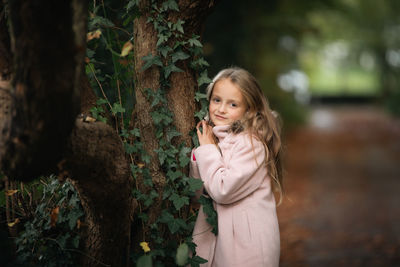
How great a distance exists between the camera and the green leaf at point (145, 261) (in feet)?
6.68

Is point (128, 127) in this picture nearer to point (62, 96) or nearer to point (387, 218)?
point (62, 96)

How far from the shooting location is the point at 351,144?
13086mm

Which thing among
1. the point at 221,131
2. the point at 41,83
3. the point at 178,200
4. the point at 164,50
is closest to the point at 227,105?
the point at 221,131

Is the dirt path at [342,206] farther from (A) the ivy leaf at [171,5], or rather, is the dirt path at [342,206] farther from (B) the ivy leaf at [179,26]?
(A) the ivy leaf at [171,5]

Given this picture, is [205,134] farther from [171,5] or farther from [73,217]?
[73,217]

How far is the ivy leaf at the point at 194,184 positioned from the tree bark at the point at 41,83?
0.82 metres

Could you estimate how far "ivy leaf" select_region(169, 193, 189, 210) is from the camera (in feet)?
7.02

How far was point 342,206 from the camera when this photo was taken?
6.47m

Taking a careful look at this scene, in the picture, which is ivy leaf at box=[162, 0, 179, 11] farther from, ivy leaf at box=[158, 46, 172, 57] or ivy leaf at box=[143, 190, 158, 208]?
ivy leaf at box=[143, 190, 158, 208]

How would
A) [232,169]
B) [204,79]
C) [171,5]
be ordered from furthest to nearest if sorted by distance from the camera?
[204,79], [232,169], [171,5]

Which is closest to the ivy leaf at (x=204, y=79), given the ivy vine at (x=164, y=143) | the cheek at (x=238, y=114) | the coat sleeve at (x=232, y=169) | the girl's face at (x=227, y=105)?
the ivy vine at (x=164, y=143)

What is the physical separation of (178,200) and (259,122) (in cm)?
70

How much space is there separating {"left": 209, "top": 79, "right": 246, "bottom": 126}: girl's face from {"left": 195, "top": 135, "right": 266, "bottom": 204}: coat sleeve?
17cm

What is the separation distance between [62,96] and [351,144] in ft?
42.5
